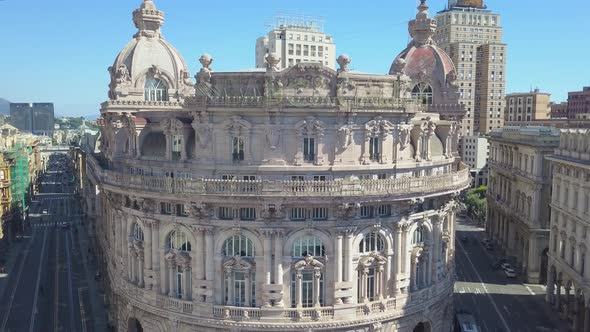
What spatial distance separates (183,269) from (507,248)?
2944 inches

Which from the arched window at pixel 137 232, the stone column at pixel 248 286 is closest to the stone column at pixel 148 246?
the arched window at pixel 137 232

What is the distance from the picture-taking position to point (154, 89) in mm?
73062

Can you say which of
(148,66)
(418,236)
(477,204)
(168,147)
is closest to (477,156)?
(477,204)

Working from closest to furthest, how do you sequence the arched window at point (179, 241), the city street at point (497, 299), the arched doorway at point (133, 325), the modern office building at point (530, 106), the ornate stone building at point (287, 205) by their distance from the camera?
the ornate stone building at point (287, 205) < the arched window at point (179, 241) < the arched doorway at point (133, 325) < the city street at point (497, 299) < the modern office building at point (530, 106)

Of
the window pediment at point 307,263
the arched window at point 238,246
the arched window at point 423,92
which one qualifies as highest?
the arched window at point 423,92

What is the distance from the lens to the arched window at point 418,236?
5916 cm

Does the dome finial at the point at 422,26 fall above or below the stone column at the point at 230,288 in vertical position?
above

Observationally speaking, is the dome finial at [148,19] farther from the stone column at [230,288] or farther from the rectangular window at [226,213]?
the stone column at [230,288]

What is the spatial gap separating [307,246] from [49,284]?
59.0 m

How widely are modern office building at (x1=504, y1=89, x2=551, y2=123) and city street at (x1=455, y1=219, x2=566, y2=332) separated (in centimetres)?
9435

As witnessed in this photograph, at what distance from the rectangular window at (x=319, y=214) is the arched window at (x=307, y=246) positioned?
1.84m

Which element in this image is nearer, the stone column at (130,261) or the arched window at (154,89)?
the stone column at (130,261)

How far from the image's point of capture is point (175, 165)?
2244 inches

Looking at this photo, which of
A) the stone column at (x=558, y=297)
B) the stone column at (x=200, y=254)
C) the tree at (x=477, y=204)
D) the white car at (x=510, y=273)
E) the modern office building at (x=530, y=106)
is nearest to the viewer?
the stone column at (x=200, y=254)
